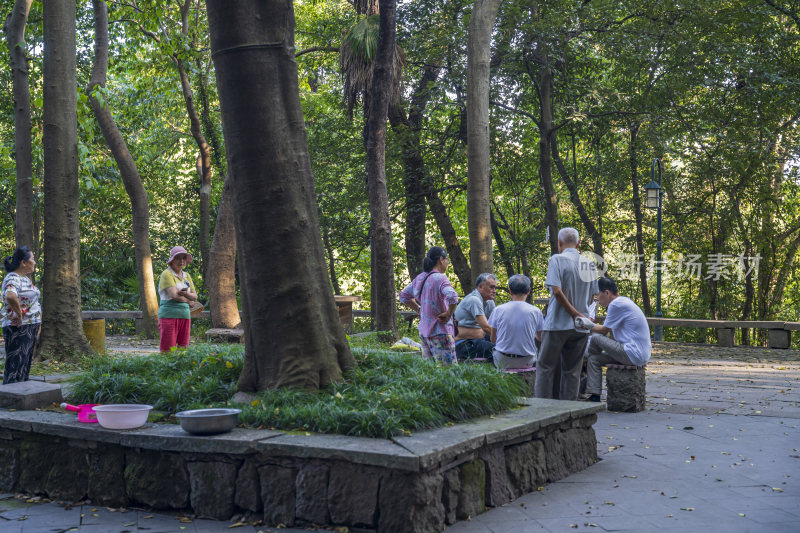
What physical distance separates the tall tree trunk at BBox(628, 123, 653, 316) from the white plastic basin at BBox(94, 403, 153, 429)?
692 inches

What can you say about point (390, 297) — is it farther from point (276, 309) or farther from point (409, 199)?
point (409, 199)

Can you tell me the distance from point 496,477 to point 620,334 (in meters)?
3.90

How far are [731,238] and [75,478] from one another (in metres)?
20.0

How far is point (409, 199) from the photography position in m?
20.4

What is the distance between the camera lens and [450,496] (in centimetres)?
451

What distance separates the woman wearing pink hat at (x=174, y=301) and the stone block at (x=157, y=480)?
4177mm

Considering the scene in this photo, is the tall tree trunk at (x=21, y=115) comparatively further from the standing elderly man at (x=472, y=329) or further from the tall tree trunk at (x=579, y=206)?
the tall tree trunk at (x=579, y=206)

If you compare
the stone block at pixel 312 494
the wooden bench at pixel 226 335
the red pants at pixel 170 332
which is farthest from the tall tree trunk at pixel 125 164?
the stone block at pixel 312 494

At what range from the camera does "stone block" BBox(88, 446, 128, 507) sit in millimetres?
4984

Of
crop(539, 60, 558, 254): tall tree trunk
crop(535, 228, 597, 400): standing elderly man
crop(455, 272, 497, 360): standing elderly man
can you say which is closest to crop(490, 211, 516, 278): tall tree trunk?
crop(539, 60, 558, 254): tall tree trunk

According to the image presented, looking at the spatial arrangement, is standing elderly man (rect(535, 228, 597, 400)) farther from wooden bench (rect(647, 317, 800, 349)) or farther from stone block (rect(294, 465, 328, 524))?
wooden bench (rect(647, 317, 800, 349))

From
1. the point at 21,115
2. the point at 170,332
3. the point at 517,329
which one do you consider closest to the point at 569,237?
the point at 517,329

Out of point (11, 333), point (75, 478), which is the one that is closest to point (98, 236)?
point (11, 333)

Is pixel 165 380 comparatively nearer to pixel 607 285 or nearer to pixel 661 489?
pixel 661 489
